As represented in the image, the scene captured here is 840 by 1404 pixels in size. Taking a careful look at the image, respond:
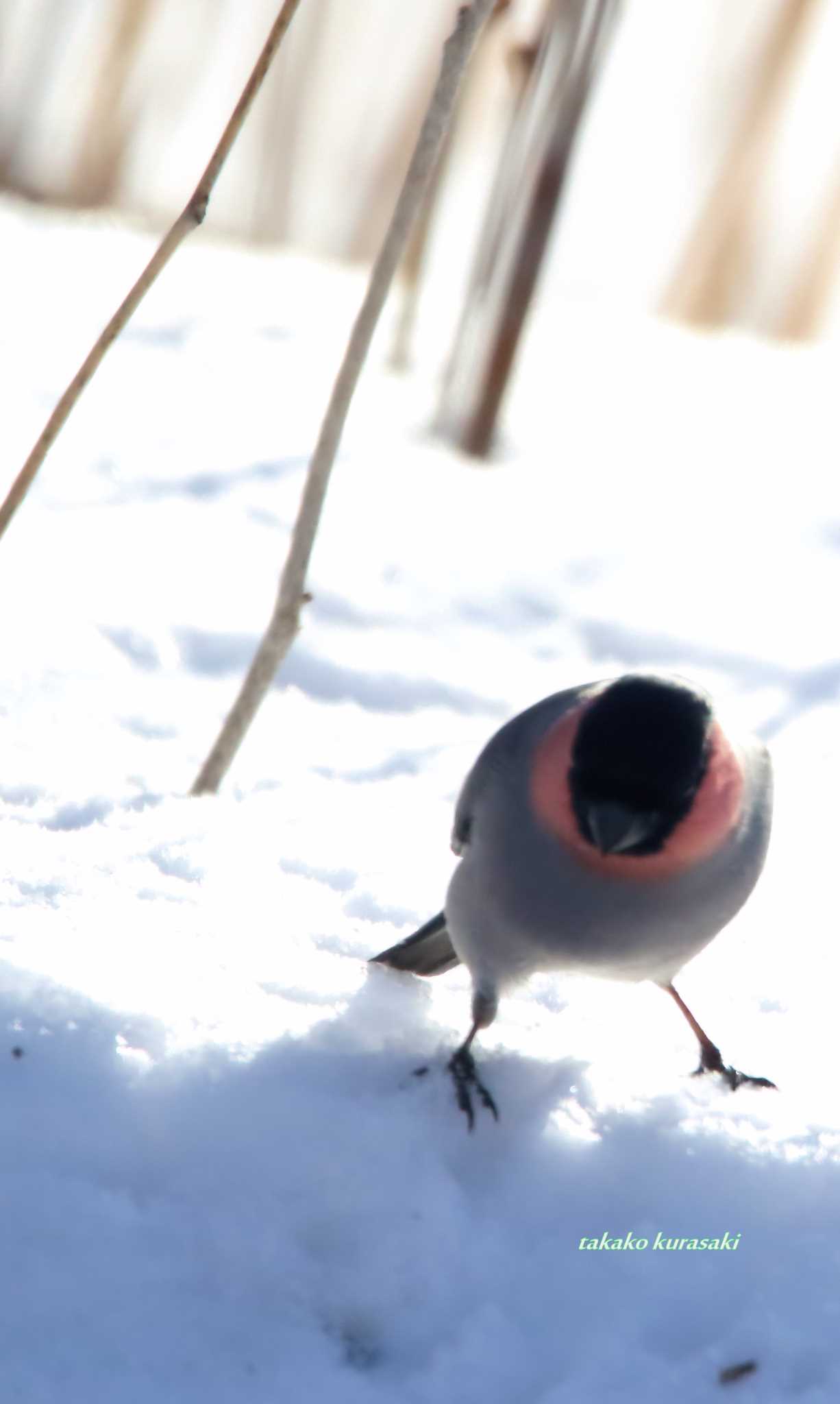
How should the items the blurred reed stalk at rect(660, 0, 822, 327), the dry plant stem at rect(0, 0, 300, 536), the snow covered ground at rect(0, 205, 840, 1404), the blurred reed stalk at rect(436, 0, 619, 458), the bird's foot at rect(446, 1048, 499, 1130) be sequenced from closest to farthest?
Answer: the snow covered ground at rect(0, 205, 840, 1404)
the bird's foot at rect(446, 1048, 499, 1130)
the dry plant stem at rect(0, 0, 300, 536)
the blurred reed stalk at rect(436, 0, 619, 458)
the blurred reed stalk at rect(660, 0, 822, 327)

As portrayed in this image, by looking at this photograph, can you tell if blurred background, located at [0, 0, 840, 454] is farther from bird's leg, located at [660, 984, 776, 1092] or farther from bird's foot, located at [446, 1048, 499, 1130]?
Result: bird's foot, located at [446, 1048, 499, 1130]

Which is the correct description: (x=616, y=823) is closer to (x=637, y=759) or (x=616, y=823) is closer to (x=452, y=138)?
(x=637, y=759)

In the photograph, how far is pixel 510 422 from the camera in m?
3.82

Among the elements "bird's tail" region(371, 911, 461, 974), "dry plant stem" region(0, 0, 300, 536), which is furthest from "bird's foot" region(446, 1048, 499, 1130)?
"dry plant stem" region(0, 0, 300, 536)

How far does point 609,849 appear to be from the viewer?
1.58 meters

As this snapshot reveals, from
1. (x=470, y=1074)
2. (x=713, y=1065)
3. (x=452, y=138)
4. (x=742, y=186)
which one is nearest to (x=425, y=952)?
(x=470, y=1074)

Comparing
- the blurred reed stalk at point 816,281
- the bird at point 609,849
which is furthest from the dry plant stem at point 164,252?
the blurred reed stalk at point 816,281

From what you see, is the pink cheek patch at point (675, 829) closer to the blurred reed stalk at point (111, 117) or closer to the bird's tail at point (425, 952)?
the bird's tail at point (425, 952)

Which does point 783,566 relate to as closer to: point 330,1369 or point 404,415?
point 404,415

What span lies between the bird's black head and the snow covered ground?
30 cm

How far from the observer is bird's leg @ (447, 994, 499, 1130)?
1.50 m

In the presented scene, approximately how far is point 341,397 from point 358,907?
2.36ft

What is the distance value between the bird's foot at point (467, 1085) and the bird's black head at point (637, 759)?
0.29 m

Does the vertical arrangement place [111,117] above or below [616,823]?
above
